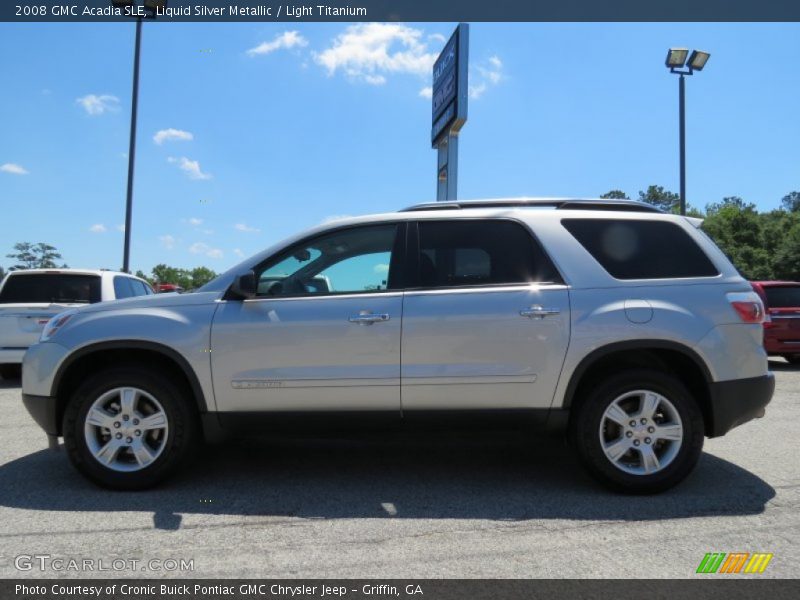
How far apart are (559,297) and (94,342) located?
307cm

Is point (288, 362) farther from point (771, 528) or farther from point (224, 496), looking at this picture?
point (771, 528)

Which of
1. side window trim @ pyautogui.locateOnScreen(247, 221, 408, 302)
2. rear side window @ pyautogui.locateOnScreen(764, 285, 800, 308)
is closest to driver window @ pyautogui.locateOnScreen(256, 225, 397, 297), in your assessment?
side window trim @ pyautogui.locateOnScreen(247, 221, 408, 302)

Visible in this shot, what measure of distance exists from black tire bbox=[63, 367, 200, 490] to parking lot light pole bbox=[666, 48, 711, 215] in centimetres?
1589

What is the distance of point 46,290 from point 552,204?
7422mm

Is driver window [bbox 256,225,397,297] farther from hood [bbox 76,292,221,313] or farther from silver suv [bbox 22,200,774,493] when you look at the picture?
hood [bbox 76,292,221,313]

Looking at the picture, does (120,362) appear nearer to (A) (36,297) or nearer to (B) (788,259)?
(A) (36,297)

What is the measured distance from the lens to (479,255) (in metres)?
4.12

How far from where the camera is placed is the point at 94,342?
3.98m

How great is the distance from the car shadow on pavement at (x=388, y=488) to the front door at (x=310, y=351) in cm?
46

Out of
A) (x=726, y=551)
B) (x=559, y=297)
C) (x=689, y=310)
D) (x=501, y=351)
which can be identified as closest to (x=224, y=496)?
(x=501, y=351)

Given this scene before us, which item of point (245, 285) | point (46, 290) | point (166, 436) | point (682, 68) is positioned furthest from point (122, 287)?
point (682, 68)

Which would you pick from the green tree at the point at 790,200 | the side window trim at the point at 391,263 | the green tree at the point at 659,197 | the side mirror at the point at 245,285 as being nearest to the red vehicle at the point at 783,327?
the side window trim at the point at 391,263

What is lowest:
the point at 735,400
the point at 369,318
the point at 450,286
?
the point at 735,400

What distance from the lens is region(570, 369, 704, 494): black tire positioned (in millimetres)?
3855
